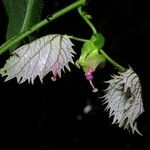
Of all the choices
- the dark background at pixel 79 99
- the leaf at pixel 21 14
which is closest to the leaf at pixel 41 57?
the leaf at pixel 21 14

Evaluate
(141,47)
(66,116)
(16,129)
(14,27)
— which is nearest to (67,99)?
(66,116)

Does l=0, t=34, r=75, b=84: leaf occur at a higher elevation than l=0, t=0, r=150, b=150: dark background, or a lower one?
lower

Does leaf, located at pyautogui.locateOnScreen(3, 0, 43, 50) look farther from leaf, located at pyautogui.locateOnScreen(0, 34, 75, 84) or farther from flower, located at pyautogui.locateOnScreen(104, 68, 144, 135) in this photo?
flower, located at pyautogui.locateOnScreen(104, 68, 144, 135)

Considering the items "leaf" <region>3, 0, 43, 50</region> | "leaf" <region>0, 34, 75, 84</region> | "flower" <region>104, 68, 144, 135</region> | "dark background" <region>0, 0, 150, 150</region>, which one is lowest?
"flower" <region>104, 68, 144, 135</region>

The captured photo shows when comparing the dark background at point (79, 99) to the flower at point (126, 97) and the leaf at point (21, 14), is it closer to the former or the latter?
the leaf at point (21, 14)

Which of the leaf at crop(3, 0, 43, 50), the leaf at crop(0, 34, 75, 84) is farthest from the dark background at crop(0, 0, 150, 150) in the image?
the leaf at crop(0, 34, 75, 84)

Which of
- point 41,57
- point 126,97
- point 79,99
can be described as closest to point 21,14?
point 41,57

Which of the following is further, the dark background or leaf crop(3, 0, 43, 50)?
the dark background

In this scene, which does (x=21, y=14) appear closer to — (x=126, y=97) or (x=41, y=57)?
(x=41, y=57)
